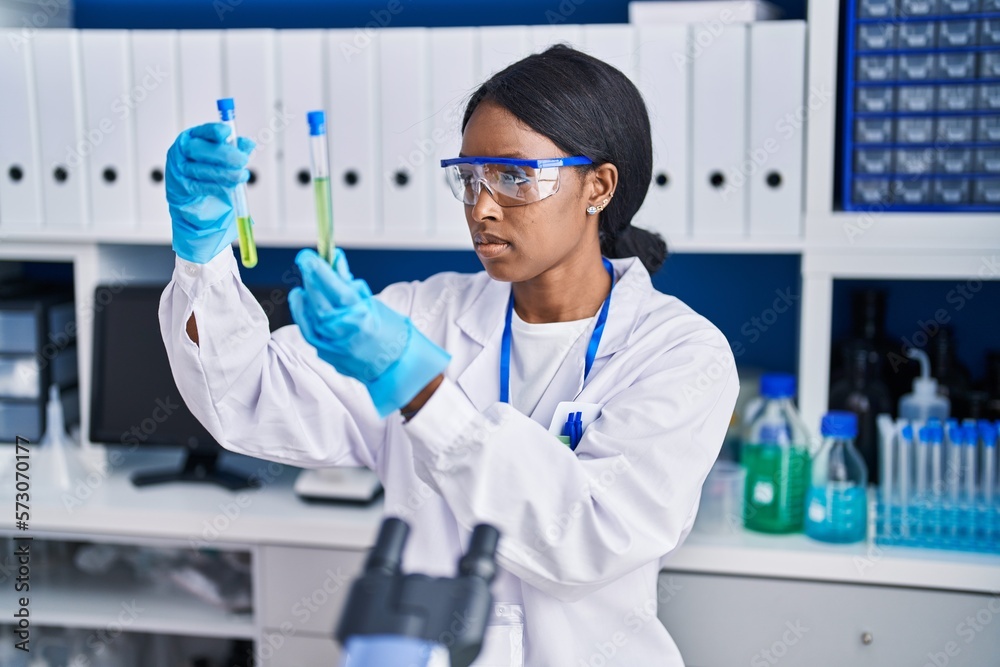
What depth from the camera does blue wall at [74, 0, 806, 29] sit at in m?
2.10

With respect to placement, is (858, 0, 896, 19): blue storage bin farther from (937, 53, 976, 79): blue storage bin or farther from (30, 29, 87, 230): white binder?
(30, 29, 87, 230): white binder

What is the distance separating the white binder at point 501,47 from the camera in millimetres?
1741

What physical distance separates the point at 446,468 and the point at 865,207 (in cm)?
116

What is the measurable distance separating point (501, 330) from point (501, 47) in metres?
0.70

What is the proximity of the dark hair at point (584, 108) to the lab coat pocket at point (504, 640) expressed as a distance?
1.77 ft

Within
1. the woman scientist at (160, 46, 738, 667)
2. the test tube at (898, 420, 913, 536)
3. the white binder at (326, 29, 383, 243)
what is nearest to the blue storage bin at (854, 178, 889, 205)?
the test tube at (898, 420, 913, 536)

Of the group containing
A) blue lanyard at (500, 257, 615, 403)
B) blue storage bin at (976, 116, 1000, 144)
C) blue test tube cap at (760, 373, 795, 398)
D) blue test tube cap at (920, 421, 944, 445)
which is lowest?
blue test tube cap at (920, 421, 944, 445)

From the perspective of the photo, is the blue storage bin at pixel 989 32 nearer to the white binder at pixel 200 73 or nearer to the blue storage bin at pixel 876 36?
the blue storage bin at pixel 876 36

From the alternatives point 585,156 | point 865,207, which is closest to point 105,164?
point 585,156

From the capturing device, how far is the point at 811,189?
68.2 inches

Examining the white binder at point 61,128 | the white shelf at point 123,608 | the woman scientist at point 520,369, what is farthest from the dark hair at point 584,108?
the white shelf at point 123,608

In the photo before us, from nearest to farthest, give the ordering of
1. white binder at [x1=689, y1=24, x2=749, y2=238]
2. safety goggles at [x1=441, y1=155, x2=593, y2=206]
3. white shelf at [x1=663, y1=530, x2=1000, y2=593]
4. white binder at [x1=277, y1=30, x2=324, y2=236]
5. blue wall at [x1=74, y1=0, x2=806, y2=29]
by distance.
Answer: safety goggles at [x1=441, y1=155, x2=593, y2=206], white shelf at [x1=663, y1=530, x2=1000, y2=593], white binder at [x1=689, y1=24, x2=749, y2=238], white binder at [x1=277, y1=30, x2=324, y2=236], blue wall at [x1=74, y1=0, x2=806, y2=29]

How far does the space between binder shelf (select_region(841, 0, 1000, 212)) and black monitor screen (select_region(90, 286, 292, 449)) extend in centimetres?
140

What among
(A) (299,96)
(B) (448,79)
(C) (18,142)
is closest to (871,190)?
(B) (448,79)
